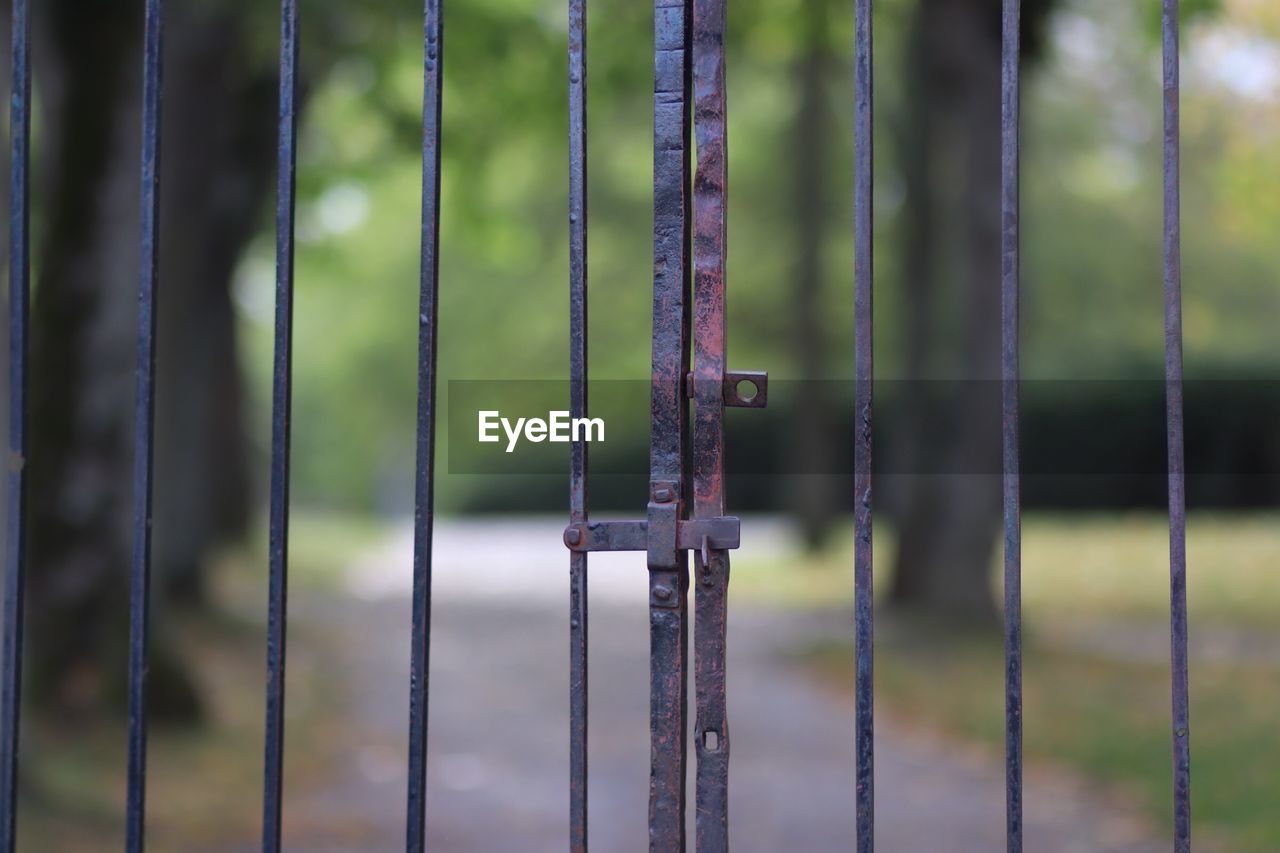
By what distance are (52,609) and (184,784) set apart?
109 cm

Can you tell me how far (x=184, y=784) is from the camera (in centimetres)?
677

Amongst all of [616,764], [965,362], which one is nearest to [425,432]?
[616,764]

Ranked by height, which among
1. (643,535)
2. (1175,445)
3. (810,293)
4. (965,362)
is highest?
(810,293)

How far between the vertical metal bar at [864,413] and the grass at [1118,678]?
3.86 meters

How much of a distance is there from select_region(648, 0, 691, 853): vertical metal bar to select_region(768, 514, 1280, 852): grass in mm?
4036

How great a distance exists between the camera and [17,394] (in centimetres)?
267

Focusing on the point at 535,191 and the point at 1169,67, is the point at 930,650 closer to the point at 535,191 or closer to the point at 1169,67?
the point at 1169,67

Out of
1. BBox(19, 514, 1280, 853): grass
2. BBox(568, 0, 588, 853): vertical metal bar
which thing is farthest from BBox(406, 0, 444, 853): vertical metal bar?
BBox(19, 514, 1280, 853): grass

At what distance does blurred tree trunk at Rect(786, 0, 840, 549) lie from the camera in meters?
17.7

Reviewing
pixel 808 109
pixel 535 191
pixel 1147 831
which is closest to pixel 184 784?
pixel 1147 831

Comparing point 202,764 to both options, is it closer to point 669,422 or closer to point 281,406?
point 281,406

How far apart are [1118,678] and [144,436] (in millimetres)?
7864

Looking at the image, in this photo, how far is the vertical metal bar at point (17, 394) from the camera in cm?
262

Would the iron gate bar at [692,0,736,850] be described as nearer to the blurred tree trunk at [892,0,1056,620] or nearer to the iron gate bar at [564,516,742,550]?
the iron gate bar at [564,516,742,550]
